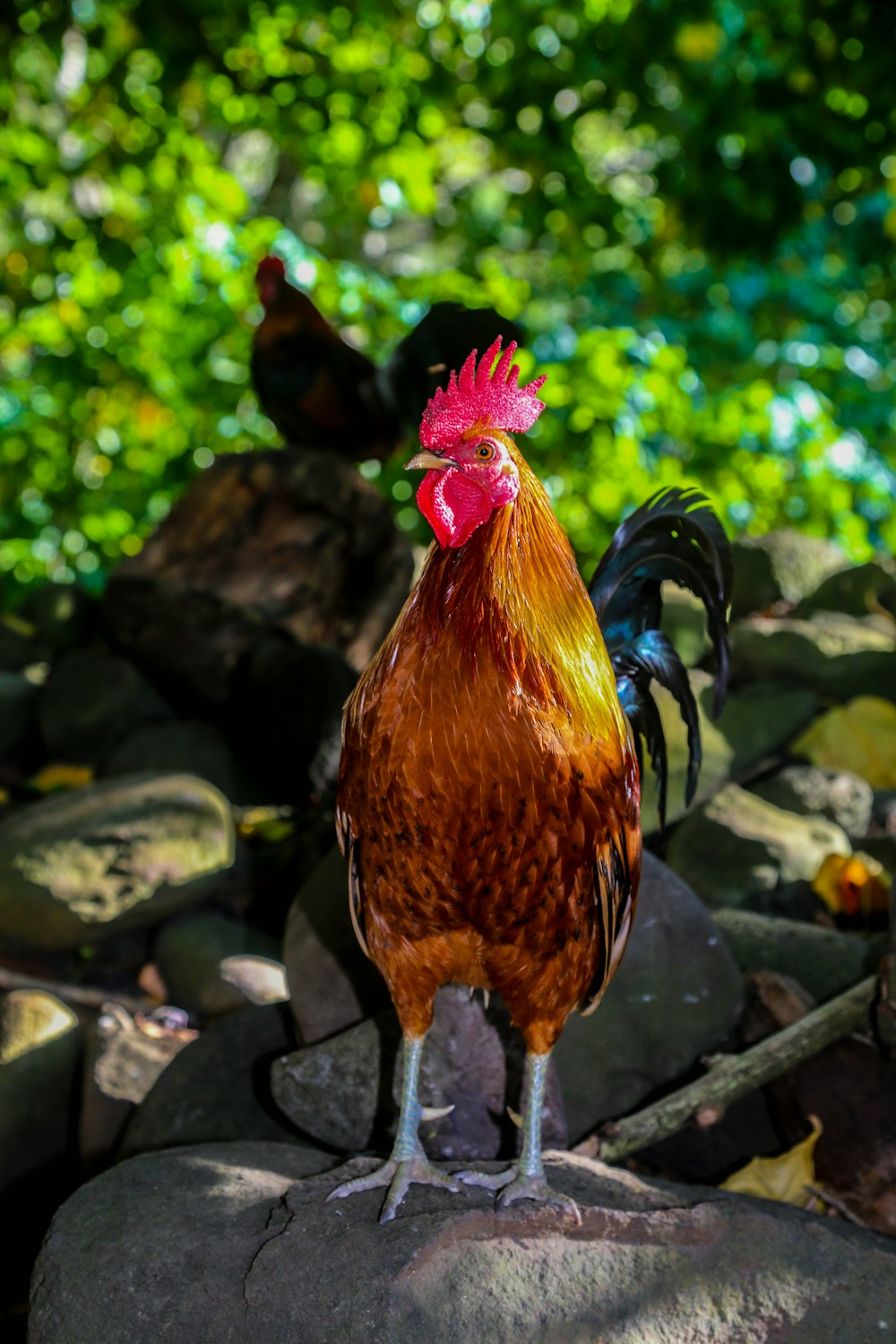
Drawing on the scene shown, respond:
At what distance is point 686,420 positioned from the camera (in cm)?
654

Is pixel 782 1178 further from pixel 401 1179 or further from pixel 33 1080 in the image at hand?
pixel 33 1080

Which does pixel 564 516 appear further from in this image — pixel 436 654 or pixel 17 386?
pixel 436 654

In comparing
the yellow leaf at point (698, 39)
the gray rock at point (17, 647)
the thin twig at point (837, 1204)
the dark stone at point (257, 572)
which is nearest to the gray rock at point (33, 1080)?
the thin twig at point (837, 1204)

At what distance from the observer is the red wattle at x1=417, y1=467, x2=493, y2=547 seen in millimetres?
1816

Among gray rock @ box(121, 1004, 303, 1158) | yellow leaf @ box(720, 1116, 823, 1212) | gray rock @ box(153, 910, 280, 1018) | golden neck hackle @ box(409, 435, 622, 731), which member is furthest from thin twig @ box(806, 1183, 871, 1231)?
gray rock @ box(153, 910, 280, 1018)

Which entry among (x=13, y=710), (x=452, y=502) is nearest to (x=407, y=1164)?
(x=452, y=502)

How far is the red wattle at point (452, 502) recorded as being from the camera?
1.82 m

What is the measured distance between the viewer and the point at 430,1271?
191 cm

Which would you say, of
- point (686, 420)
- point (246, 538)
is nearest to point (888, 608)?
point (686, 420)

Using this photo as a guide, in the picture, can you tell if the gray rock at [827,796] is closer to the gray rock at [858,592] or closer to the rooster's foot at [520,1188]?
the gray rock at [858,592]

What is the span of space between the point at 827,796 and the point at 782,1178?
78.4 inches

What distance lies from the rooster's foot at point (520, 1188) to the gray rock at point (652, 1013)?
2.01 feet

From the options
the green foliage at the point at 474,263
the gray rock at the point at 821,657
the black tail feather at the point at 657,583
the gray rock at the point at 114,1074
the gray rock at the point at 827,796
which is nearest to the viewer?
the black tail feather at the point at 657,583

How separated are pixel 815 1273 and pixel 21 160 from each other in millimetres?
7314
